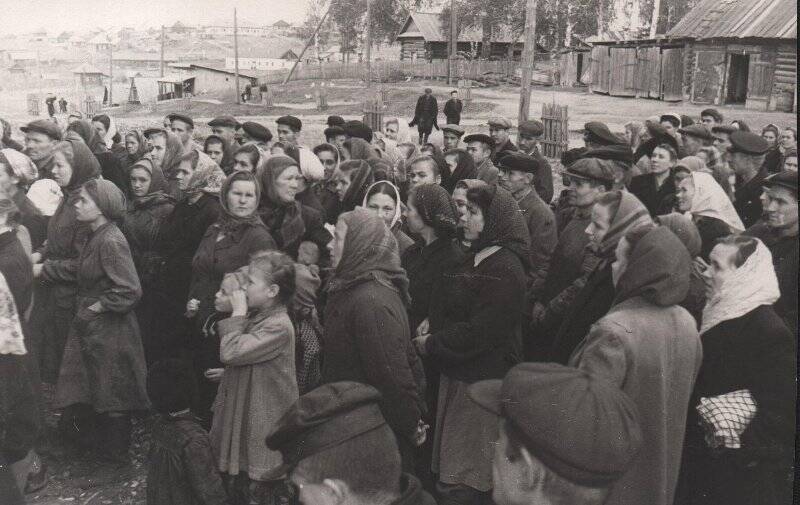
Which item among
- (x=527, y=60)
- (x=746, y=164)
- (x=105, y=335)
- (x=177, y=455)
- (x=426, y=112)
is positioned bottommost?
(x=177, y=455)

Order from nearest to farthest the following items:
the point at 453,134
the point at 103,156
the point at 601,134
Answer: the point at 601,134
the point at 103,156
the point at 453,134

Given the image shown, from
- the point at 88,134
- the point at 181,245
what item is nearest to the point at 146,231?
the point at 181,245

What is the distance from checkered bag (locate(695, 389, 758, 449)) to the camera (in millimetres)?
2678

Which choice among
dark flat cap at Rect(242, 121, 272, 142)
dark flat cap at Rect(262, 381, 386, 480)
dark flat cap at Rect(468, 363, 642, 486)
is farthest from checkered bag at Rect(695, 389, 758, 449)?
dark flat cap at Rect(242, 121, 272, 142)

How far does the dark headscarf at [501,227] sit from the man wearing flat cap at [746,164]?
301 centimetres

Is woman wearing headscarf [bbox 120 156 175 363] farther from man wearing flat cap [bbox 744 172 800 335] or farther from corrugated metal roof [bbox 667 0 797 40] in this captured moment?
corrugated metal roof [bbox 667 0 797 40]

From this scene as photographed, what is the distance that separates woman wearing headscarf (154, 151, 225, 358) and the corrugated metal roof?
17702 mm

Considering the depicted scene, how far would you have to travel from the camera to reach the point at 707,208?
4453 millimetres

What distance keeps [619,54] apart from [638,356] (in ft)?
86.2

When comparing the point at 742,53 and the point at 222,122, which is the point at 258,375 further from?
the point at 742,53

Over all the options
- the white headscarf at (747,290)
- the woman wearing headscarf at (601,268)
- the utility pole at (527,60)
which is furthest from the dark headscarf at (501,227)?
the utility pole at (527,60)

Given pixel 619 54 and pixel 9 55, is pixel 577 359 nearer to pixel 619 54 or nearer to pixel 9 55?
pixel 9 55

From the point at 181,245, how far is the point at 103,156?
8.15ft

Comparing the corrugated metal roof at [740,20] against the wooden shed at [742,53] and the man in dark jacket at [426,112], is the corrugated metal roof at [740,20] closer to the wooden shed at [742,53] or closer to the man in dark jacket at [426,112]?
the wooden shed at [742,53]
